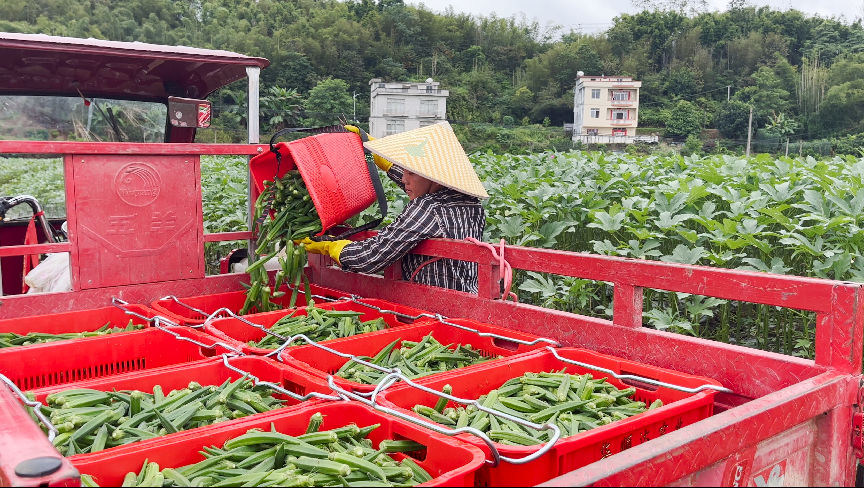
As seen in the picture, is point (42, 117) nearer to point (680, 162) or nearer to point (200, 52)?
point (200, 52)

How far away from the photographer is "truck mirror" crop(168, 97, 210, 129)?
16.3ft

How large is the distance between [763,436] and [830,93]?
109m

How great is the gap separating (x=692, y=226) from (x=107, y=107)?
5.45 m

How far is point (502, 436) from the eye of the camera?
190cm

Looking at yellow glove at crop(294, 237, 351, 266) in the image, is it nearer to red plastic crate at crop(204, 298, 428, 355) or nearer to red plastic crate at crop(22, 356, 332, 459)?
red plastic crate at crop(204, 298, 428, 355)

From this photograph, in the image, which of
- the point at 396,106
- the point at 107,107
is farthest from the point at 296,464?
the point at 396,106

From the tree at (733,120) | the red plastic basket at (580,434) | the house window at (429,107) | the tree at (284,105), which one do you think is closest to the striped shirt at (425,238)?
the red plastic basket at (580,434)

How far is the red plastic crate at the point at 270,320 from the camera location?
305 cm

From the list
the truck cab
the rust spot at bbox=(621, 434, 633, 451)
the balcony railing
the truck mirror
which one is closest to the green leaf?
the rust spot at bbox=(621, 434, 633, 451)

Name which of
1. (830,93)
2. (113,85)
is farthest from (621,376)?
(830,93)

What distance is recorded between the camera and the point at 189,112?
504cm

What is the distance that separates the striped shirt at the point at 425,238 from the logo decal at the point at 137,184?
112cm

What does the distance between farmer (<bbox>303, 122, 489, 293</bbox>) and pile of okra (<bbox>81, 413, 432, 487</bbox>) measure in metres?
1.71

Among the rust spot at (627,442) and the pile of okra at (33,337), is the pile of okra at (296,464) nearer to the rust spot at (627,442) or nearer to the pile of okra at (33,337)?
the rust spot at (627,442)
